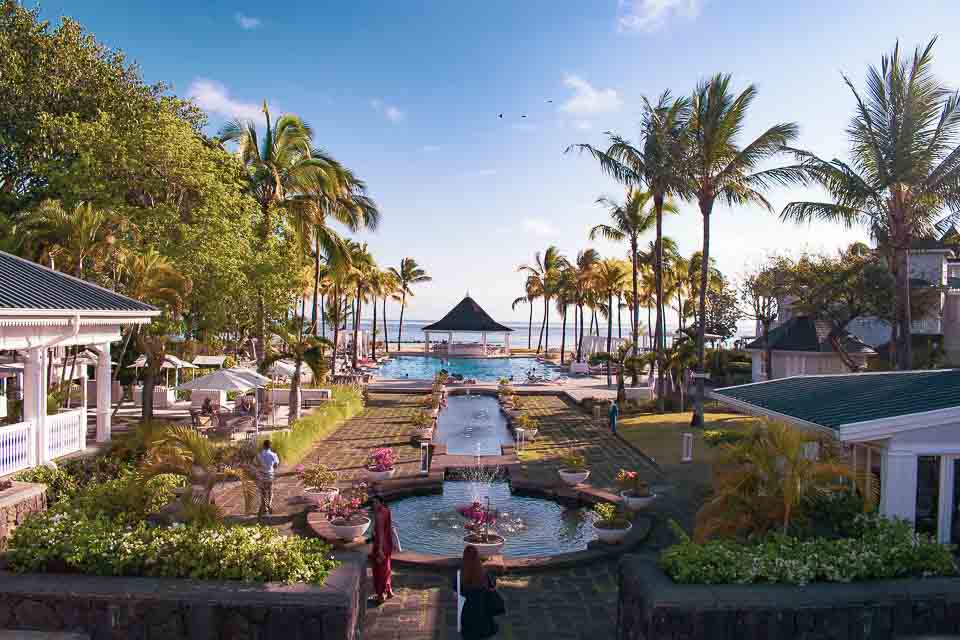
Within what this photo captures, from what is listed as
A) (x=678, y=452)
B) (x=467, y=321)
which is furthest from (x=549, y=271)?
(x=678, y=452)

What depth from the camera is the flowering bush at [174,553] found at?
23.4 ft

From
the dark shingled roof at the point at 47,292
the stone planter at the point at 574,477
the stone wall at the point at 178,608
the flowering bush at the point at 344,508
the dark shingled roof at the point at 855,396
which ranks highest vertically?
the dark shingled roof at the point at 47,292

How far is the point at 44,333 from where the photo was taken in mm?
11305

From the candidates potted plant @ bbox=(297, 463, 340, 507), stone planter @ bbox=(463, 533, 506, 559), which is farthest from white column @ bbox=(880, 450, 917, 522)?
potted plant @ bbox=(297, 463, 340, 507)

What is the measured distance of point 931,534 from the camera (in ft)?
28.3

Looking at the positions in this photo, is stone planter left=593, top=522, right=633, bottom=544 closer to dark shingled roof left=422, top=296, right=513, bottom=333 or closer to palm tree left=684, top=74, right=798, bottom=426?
palm tree left=684, top=74, right=798, bottom=426

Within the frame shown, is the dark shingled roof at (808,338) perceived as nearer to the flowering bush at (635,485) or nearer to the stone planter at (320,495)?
the flowering bush at (635,485)

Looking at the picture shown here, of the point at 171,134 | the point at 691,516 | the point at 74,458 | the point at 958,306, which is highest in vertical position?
the point at 171,134

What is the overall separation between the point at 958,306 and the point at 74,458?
33.2 metres

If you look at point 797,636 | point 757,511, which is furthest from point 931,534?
point 797,636

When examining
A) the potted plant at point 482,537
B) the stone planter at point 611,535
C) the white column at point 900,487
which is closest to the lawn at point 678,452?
the stone planter at point 611,535

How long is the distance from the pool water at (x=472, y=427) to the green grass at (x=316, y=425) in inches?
137

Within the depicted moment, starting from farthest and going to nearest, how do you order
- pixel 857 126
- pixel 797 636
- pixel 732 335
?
1. pixel 732 335
2. pixel 857 126
3. pixel 797 636

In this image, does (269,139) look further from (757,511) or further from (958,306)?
(958,306)
